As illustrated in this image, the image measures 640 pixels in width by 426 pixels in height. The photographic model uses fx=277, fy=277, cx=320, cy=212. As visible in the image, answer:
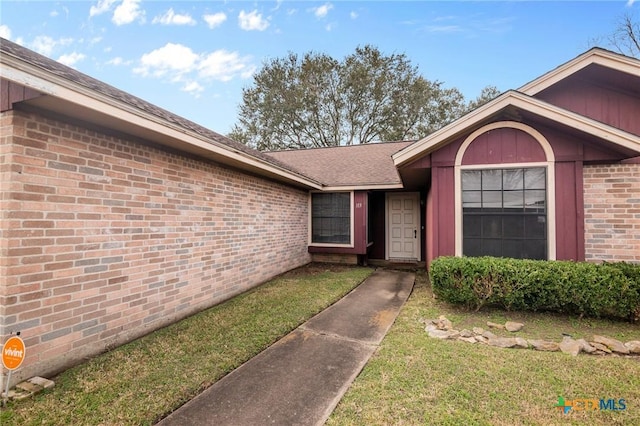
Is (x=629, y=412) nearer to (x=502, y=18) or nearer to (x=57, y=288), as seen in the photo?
(x=57, y=288)

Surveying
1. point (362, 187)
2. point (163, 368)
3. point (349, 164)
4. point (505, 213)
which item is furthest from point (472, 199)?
point (349, 164)

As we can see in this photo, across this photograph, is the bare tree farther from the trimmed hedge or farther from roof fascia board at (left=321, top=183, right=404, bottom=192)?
the trimmed hedge

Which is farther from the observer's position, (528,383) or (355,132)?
(355,132)

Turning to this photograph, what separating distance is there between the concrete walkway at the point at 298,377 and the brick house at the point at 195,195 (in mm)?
1807

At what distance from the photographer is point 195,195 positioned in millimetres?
4840

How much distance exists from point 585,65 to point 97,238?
8.82 meters

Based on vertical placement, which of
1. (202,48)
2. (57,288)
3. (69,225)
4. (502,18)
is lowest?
(57,288)

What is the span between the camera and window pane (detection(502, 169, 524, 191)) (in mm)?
5332

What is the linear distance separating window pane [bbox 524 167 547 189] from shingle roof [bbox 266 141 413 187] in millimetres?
3673

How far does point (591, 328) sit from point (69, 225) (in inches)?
274

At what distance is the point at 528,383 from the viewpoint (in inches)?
107

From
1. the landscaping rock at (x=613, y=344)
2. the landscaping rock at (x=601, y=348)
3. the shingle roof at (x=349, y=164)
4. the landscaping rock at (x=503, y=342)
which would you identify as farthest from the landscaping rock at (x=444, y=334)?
the shingle roof at (x=349, y=164)

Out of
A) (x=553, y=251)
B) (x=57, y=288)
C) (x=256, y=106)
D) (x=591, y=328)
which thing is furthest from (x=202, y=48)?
(x=591, y=328)

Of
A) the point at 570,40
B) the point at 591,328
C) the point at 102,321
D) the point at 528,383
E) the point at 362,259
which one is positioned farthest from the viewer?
the point at 570,40
